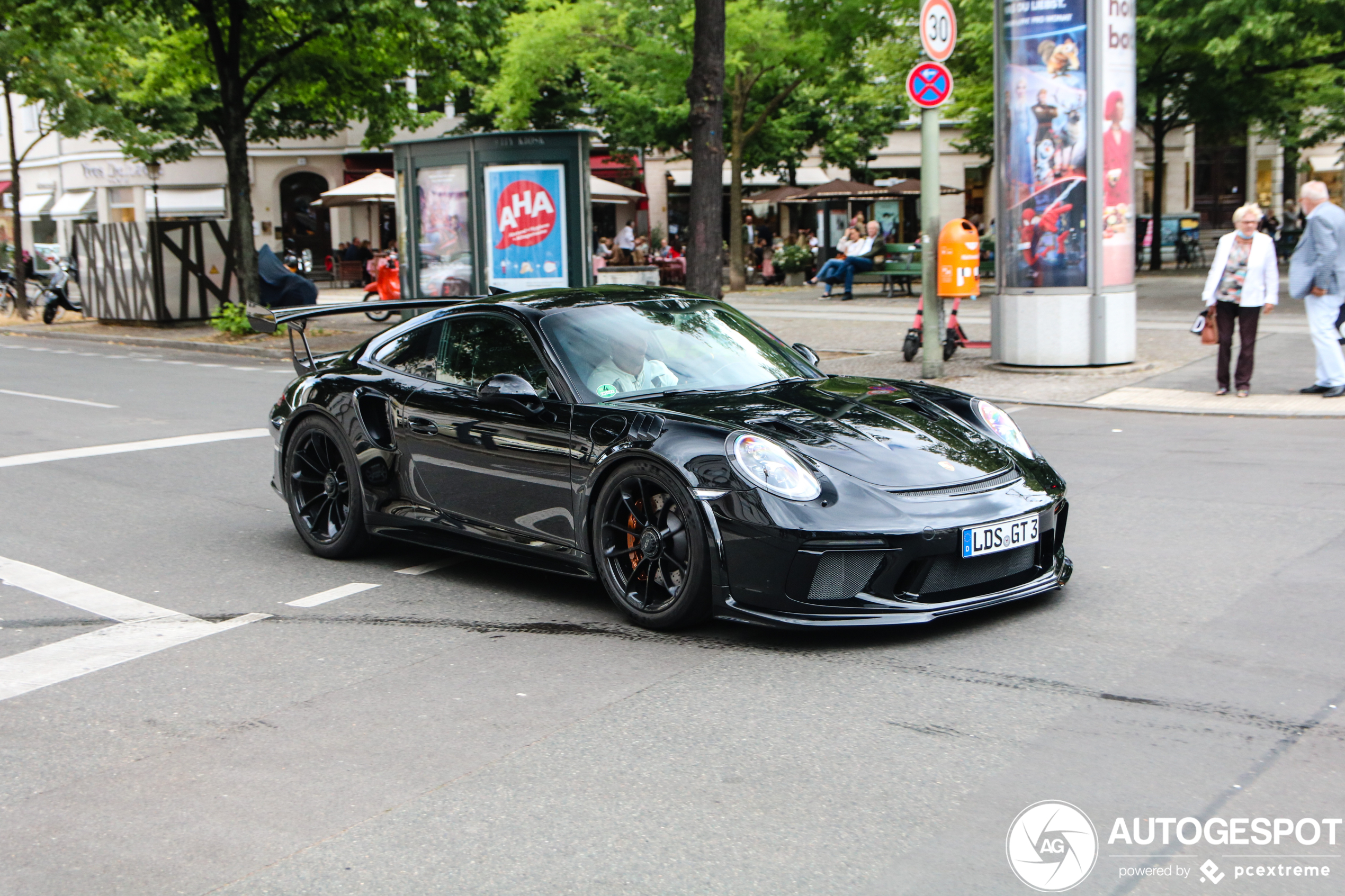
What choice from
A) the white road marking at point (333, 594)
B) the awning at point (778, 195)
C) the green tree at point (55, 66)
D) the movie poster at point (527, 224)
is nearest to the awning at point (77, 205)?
the green tree at point (55, 66)

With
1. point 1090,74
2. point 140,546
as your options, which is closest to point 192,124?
point 1090,74

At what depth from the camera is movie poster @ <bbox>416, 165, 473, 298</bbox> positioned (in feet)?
64.2

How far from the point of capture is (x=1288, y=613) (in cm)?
516

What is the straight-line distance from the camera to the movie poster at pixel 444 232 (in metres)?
19.6

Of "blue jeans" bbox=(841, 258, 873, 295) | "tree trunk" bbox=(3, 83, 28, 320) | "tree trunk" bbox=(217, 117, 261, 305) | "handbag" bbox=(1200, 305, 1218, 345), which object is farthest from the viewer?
"tree trunk" bbox=(3, 83, 28, 320)

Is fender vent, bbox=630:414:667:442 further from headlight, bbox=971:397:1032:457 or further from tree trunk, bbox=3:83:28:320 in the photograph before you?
tree trunk, bbox=3:83:28:320

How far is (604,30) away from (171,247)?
36.1ft

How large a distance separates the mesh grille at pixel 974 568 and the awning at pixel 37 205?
169 ft

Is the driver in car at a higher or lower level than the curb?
higher

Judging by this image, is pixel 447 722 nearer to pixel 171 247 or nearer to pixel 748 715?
pixel 748 715

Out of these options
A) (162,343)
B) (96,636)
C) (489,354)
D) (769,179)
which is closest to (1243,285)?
(489,354)

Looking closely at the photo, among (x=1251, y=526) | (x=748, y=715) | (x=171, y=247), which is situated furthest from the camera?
(x=171, y=247)

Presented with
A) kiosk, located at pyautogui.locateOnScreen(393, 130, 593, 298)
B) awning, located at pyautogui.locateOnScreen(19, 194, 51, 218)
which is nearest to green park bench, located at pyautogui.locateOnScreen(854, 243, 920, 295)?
kiosk, located at pyautogui.locateOnScreen(393, 130, 593, 298)

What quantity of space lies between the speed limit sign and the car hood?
7.35m
